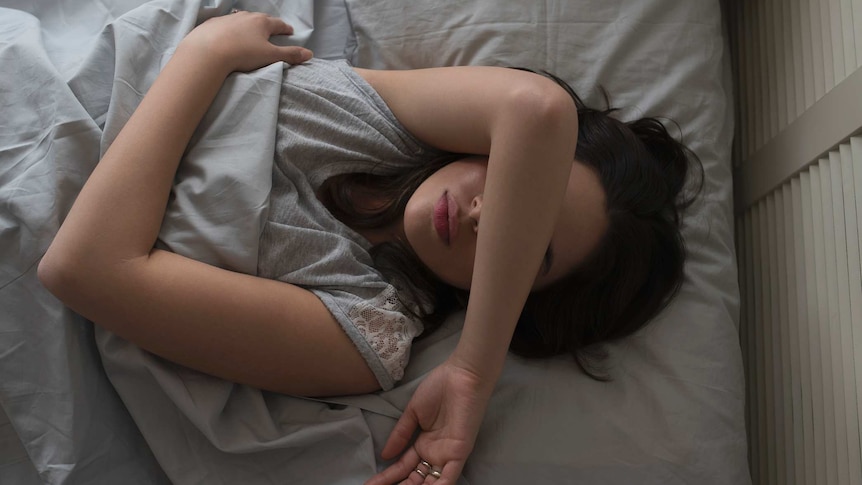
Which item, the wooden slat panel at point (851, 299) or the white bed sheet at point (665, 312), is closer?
the wooden slat panel at point (851, 299)

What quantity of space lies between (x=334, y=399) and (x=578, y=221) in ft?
1.37

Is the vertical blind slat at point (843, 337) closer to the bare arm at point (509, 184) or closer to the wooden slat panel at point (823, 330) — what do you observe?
the wooden slat panel at point (823, 330)

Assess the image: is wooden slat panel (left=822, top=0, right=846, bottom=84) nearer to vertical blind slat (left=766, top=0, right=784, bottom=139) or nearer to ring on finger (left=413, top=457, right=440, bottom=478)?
vertical blind slat (left=766, top=0, right=784, bottom=139)

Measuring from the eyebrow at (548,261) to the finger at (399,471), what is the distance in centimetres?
30

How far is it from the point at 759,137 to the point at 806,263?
0.29 m

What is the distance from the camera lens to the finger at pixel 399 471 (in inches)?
40.1

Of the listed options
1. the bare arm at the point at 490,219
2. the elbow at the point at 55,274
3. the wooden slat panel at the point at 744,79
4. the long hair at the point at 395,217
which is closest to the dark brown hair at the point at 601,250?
the long hair at the point at 395,217

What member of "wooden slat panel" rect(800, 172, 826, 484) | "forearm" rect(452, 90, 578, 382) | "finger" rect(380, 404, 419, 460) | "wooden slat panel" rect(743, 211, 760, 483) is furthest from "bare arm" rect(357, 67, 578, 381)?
"wooden slat panel" rect(743, 211, 760, 483)

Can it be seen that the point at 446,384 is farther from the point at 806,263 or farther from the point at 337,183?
the point at 806,263

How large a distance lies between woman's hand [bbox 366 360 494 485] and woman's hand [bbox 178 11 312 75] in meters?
0.51

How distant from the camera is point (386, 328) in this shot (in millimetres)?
1062

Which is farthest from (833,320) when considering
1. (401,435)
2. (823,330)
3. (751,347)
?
(401,435)

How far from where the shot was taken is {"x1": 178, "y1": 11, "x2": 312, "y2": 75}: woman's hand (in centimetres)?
107

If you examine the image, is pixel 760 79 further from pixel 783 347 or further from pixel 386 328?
pixel 386 328
